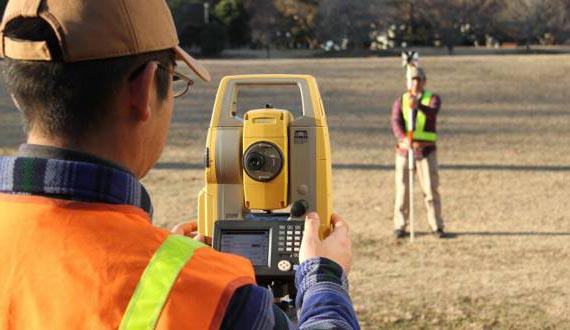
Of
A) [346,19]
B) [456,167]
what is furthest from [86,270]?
[346,19]

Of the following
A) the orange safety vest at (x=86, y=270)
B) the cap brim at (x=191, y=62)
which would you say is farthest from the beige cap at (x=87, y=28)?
the orange safety vest at (x=86, y=270)

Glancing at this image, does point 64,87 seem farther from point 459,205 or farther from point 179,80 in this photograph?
point 459,205

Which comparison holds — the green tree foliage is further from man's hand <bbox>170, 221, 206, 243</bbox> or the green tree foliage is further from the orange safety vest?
the orange safety vest

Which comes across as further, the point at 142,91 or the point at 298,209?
the point at 298,209

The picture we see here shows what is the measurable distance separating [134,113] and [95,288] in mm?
316

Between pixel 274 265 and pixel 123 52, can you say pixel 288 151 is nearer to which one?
pixel 274 265

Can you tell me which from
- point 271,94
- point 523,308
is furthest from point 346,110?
point 523,308

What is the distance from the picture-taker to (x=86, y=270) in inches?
49.1

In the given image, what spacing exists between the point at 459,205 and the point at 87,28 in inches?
373

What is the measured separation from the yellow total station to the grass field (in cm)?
355

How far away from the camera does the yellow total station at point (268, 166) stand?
261cm

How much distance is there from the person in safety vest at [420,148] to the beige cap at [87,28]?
746cm

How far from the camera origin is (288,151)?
104 inches

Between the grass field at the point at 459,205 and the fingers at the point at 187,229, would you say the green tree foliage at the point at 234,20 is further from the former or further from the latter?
the fingers at the point at 187,229
